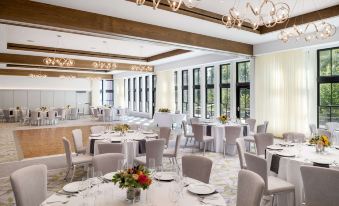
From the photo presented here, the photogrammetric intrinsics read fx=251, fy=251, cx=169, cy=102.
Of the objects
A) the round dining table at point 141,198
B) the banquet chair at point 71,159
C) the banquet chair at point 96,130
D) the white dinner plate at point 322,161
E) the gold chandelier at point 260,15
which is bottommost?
the banquet chair at point 71,159

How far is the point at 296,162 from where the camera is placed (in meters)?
3.49

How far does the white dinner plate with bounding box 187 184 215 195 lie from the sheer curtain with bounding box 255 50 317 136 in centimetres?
727

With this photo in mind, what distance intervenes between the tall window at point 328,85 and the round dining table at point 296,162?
14.7 ft

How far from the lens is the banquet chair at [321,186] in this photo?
257 cm

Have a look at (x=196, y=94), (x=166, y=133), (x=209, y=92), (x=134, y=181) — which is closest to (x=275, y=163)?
(x=134, y=181)

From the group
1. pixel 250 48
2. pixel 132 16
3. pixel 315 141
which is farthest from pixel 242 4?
pixel 250 48

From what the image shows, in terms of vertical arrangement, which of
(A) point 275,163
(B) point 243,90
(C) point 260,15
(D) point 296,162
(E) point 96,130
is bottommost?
(A) point 275,163

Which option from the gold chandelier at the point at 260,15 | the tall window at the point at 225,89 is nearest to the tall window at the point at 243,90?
the tall window at the point at 225,89

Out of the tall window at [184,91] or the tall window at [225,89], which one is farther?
the tall window at [184,91]

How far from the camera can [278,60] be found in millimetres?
9242

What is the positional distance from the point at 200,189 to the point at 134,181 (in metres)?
0.69

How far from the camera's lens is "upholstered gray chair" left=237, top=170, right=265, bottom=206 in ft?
7.42

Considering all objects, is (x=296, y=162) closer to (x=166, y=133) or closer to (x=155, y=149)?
(x=155, y=149)

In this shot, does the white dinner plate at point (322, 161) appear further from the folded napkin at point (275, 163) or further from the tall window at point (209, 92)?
the tall window at point (209, 92)
